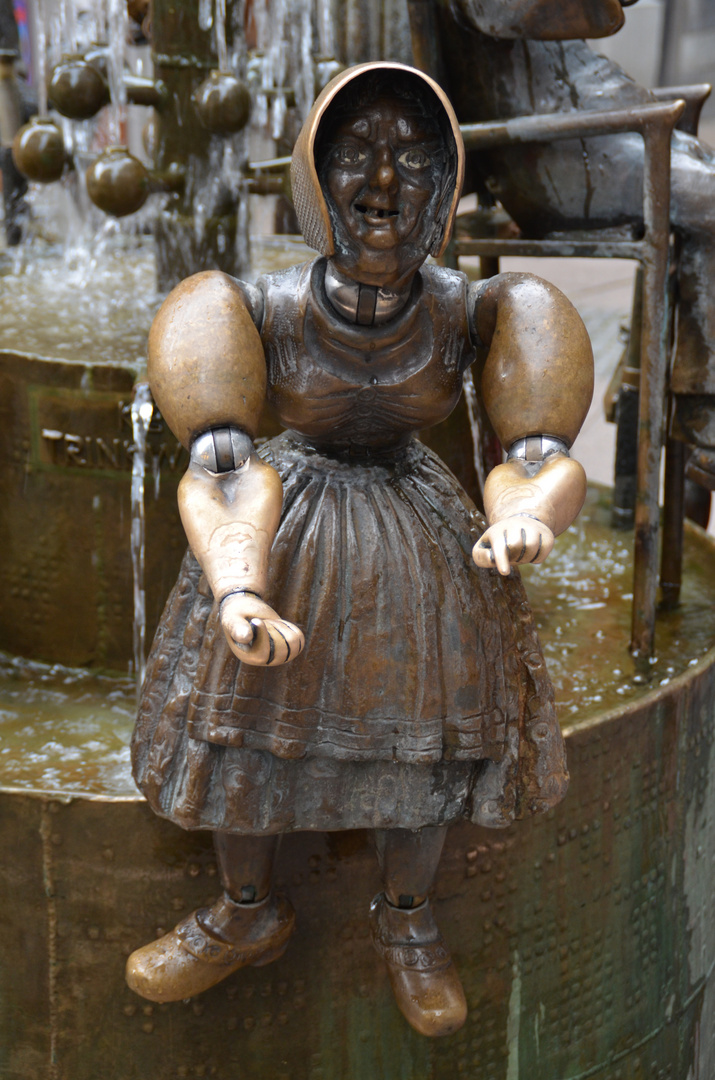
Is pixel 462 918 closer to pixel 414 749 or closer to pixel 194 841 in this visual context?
pixel 194 841

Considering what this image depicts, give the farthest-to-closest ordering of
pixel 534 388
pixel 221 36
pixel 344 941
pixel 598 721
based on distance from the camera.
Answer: pixel 221 36 < pixel 598 721 < pixel 344 941 < pixel 534 388

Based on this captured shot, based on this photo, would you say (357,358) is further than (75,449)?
No

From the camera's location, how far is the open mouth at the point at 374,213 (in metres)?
1.38

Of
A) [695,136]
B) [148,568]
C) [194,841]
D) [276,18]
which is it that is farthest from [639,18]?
[194,841]

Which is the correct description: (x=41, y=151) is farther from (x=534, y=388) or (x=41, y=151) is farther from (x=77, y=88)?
(x=534, y=388)

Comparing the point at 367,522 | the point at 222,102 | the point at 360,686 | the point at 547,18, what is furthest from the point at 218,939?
the point at 547,18

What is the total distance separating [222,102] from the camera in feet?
7.26

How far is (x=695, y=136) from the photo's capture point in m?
2.33

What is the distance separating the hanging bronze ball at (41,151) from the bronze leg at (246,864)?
1321 mm

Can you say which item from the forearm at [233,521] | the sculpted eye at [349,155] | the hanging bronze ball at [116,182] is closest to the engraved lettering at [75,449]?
the hanging bronze ball at [116,182]

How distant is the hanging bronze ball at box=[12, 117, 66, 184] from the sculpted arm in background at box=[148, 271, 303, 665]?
3.24 feet

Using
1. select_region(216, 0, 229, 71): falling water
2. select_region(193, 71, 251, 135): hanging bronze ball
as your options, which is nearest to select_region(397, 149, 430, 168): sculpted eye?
select_region(193, 71, 251, 135): hanging bronze ball

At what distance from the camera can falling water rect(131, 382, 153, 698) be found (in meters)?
2.14

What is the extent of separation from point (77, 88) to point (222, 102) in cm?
26
